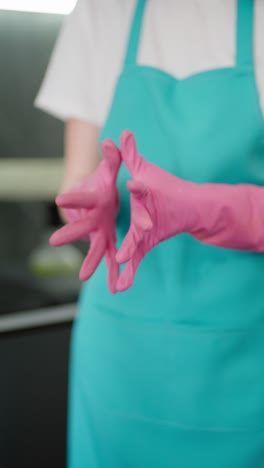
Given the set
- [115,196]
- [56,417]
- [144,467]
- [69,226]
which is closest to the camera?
[69,226]

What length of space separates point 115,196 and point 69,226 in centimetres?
14

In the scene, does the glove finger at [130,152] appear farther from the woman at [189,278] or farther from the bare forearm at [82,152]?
the bare forearm at [82,152]

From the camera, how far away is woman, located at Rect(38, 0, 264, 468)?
100cm

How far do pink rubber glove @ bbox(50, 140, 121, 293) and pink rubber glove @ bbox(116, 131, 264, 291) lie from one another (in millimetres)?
28

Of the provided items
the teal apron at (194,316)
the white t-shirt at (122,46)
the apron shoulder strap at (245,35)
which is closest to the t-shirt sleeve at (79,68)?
the white t-shirt at (122,46)

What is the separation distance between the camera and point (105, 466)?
3.63 ft

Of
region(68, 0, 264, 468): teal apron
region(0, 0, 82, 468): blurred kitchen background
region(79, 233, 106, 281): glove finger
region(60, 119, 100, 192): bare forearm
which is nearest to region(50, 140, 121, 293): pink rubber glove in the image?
region(79, 233, 106, 281): glove finger

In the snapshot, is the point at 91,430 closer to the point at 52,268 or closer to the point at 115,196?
the point at 115,196

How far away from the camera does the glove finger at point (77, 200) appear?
79 centimetres

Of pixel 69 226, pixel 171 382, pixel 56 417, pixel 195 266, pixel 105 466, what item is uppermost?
pixel 69 226

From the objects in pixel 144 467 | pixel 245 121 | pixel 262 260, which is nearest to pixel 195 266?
pixel 262 260

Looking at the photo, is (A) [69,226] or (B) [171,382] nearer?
(A) [69,226]

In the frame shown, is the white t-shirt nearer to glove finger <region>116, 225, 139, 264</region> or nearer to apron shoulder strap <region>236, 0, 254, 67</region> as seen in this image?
apron shoulder strap <region>236, 0, 254, 67</region>

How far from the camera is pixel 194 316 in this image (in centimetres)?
101
